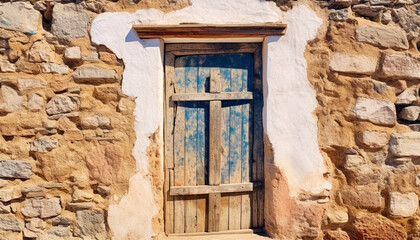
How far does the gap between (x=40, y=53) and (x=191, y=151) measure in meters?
1.29

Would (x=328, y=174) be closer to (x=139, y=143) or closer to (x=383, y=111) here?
(x=383, y=111)

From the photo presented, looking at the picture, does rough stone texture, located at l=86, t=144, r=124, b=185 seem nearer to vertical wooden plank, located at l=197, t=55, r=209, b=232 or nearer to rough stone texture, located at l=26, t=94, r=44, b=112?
rough stone texture, located at l=26, t=94, r=44, b=112

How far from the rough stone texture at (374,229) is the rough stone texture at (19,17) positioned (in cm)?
269

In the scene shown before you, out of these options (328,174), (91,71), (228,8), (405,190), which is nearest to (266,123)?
(328,174)

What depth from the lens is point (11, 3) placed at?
7.48 feet

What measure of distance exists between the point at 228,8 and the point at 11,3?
1550 mm

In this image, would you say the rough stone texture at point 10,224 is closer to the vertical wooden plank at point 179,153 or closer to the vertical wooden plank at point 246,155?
the vertical wooden plank at point 179,153

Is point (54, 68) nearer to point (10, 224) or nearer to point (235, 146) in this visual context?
point (10, 224)

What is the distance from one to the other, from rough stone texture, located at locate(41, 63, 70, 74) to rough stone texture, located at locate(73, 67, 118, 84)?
85mm

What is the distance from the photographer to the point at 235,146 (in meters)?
2.47

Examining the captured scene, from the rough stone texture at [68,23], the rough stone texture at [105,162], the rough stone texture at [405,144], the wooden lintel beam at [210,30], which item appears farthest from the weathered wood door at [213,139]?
the rough stone texture at [405,144]

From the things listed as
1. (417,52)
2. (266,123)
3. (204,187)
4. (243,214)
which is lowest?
(243,214)

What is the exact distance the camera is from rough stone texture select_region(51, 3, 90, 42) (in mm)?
2287

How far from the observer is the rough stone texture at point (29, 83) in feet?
7.39
